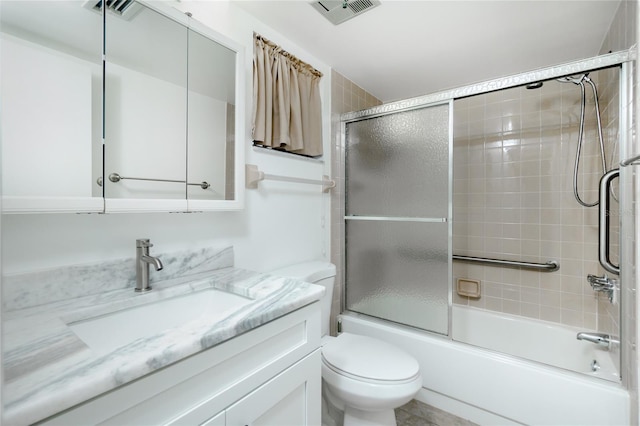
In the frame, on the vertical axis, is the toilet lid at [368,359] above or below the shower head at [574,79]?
below

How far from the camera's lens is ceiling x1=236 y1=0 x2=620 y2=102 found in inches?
60.7

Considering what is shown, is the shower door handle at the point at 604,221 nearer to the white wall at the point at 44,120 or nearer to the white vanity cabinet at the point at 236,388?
the white vanity cabinet at the point at 236,388

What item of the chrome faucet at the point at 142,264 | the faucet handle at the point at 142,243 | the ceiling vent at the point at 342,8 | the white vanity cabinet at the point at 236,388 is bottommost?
the white vanity cabinet at the point at 236,388

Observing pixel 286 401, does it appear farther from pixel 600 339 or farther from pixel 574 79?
pixel 574 79

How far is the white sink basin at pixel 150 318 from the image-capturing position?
A: 2.83ft

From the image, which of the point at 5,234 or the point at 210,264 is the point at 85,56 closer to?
the point at 5,234

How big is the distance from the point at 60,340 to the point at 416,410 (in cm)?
186

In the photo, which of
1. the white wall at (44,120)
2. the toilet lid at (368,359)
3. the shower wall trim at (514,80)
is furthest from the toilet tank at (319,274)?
the shower wall trim at (514,80)

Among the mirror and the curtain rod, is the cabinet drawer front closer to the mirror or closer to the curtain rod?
the mirror

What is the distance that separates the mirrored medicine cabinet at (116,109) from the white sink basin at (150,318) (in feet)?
1.14

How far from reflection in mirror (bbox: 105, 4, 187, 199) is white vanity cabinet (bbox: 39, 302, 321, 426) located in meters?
0.66

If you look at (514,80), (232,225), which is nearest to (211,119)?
(232,225)

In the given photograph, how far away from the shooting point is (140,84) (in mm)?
1114

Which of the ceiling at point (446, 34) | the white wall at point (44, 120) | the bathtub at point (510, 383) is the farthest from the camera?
the ceiling at point (446, 34)
